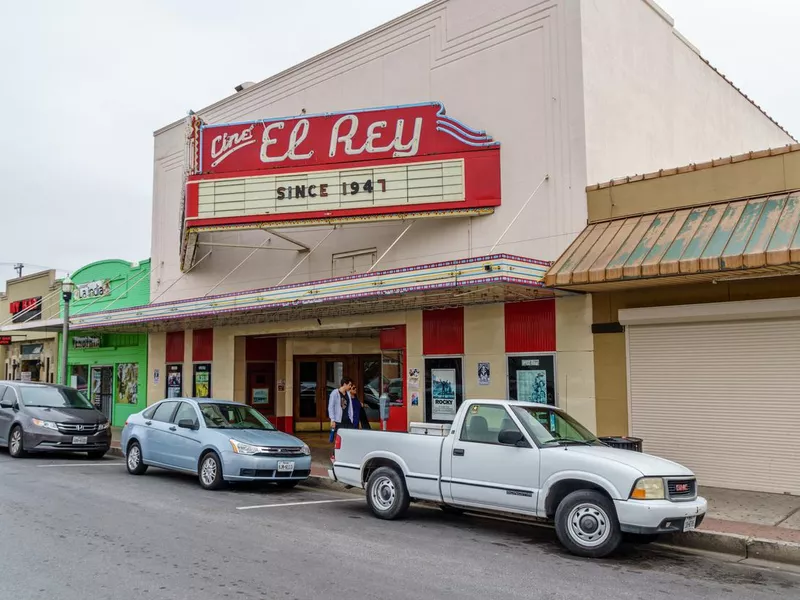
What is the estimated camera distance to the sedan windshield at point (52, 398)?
16141 mm

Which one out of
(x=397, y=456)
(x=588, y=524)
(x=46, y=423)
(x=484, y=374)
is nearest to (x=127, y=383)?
(x=46, y=423)

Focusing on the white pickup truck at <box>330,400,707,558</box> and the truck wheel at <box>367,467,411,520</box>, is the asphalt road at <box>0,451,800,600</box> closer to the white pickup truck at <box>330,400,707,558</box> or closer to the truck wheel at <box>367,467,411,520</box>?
the truck wheel at <box>367,467,411,520</box>

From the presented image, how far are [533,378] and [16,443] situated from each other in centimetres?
1108

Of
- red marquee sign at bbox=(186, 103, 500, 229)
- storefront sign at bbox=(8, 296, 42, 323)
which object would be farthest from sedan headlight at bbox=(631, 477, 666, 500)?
storefront sign at bbox=(8, 296, 42, 323)

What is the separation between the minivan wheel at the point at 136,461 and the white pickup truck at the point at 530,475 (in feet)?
16.4

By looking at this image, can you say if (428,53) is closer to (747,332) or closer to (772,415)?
(747,332)

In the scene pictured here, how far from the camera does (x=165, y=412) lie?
43.5 ft

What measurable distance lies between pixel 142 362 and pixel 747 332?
19266 mm

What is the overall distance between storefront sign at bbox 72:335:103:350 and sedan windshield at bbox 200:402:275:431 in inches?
589

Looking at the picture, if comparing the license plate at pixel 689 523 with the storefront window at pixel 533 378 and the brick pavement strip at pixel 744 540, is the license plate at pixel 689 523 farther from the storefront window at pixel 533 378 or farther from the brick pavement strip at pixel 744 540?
the storefront window at pixel 533 378

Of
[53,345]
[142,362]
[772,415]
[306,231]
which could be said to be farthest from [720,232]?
[53,345]

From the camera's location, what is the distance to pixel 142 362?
79.9 feet

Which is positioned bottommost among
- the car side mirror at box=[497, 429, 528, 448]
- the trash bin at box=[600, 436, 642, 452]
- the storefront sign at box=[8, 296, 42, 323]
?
the trash bin at box=[600, 436, 642, 452]

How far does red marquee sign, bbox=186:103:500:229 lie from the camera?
49.3ft
